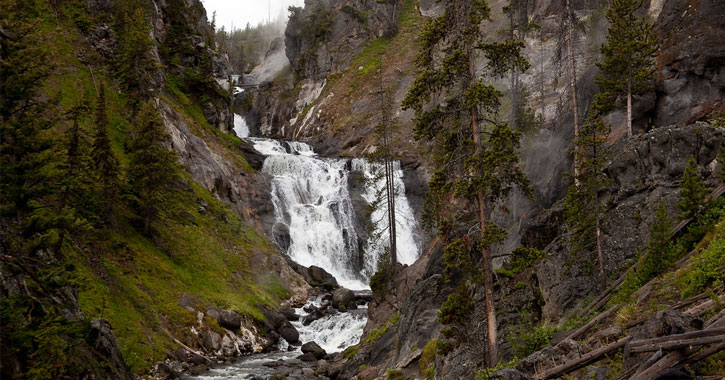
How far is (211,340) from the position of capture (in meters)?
26.6

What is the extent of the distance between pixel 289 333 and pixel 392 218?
410 inches

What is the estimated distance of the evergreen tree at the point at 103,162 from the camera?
87.1ft

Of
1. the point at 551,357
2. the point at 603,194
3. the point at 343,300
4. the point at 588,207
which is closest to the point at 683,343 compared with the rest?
the point at 551,357

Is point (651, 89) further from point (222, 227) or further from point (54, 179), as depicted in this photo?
point (222, 227)

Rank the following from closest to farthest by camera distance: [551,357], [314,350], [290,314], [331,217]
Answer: [551,357]
[314,350]
[290,314]
[331,217]

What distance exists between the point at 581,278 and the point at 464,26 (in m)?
8.56

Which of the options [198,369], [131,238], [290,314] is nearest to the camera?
[198,369]

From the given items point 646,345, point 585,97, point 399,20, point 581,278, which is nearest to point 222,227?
point 585,97

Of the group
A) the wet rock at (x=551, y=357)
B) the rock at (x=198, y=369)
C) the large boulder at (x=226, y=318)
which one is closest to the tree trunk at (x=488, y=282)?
the wet rock at (x=551, y=357)

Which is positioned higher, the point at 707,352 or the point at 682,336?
the point at 682,336

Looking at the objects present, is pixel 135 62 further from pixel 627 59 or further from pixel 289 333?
pixel 627 59

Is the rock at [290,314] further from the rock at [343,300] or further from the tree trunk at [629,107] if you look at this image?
the tree trunk at [629,107]

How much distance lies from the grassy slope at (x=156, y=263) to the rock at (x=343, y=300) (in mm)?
4119

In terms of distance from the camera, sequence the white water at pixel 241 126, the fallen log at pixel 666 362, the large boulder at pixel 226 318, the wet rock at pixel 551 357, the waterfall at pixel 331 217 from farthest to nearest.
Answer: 1. the white water at pixel 241 126
2. the waterfall at pixel 331 217
3. the large boulder at pixel 226 318
4. the wet rock at pixel 551 357
5. the fallen log at pixel 666 362
